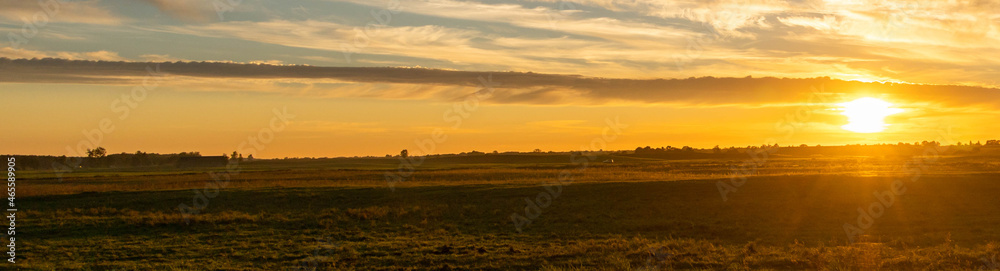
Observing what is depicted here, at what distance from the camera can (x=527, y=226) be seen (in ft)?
104

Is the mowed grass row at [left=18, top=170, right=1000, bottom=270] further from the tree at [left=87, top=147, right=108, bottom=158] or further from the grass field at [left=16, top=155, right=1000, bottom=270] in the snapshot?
the tree at [left=87, top=147, right=108, bottom=158]

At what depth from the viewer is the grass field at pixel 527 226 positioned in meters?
20.9

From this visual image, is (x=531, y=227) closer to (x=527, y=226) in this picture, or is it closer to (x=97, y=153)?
(x=527, y=226)

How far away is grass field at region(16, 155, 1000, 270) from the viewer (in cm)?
2089

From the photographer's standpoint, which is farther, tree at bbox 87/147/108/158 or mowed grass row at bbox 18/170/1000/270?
tree at bbox 87/147/108/158

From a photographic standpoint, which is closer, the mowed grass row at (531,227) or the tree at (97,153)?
the mowed grass row at (531,227)

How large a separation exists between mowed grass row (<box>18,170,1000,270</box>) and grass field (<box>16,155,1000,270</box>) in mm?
85

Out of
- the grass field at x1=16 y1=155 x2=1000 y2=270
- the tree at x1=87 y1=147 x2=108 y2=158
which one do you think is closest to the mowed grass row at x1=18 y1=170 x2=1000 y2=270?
the grass field at x1=16 y1=155 x2=1000 y2=270

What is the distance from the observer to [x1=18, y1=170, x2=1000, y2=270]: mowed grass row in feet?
68.7

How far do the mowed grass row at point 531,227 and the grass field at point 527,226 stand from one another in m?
0.08

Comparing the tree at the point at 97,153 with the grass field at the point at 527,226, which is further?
the tree at the point at 97,153

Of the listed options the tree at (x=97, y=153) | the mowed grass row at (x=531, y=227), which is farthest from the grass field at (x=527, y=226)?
the tree at (x=97, y=153)

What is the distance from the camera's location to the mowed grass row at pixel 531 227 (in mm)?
20953

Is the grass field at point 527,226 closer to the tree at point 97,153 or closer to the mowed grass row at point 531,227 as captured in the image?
the mowed grass row at point 531,227
